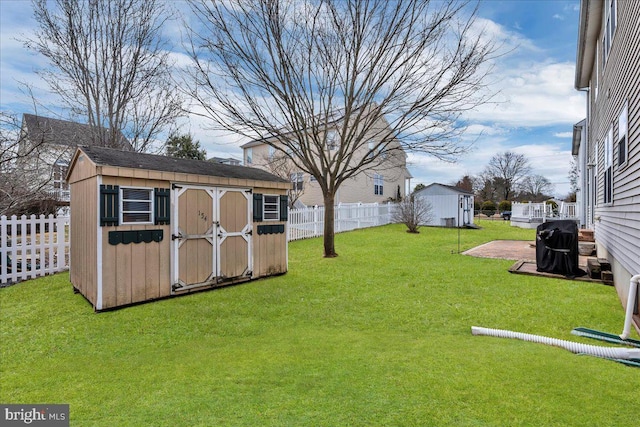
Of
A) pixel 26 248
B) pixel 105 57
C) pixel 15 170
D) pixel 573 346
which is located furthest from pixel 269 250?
pixel 105 57

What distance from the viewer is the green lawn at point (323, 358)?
7.26 feet

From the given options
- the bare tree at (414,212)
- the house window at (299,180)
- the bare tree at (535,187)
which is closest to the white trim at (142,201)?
the bare tree at (414,212)

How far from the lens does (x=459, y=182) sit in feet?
152

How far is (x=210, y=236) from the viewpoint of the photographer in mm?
6230

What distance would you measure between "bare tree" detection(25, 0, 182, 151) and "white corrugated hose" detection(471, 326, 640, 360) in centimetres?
1060

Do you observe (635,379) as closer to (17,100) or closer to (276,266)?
(276,266)

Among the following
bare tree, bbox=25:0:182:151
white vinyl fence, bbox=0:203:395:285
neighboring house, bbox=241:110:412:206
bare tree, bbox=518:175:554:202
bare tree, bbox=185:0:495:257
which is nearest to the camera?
white vinyl fence, bbox=0:203:395:285

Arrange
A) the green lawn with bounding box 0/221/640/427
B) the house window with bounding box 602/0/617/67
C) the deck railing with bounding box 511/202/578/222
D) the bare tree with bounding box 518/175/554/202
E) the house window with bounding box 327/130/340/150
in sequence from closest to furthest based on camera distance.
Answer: the green lawn with bounding box 0/221/640/427 < the house window with bounding box 602/0/617/67 < the house window with bounding box 327/130/340/150 < the deck railing with bounding box 511/202/578/222 < the bare tree with bounding box 518/175/554/202

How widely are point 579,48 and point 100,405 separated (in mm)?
13686

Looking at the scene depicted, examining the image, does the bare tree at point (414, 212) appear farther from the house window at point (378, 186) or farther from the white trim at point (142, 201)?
the white trim at point (142, 201)

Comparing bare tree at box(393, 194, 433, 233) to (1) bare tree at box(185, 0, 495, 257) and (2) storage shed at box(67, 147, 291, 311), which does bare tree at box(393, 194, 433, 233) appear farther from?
(2) storage shed at box(67, 147, 291, 311)

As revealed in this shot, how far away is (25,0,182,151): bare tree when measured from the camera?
30.2ft

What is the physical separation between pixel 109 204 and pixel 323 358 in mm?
4058

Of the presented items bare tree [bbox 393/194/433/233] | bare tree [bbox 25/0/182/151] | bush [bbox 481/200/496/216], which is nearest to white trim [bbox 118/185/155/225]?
bare tree [bbox 25/0/182/151]
